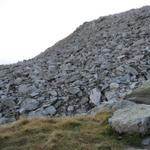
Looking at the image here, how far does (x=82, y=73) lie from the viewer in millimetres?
26922

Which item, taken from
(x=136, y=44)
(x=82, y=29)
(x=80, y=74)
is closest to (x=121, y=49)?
(x=136, y=44)

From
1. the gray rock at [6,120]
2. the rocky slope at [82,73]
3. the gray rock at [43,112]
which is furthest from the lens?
the rocky slope at [82,73]

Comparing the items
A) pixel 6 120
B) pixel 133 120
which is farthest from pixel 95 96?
pixel 133 120

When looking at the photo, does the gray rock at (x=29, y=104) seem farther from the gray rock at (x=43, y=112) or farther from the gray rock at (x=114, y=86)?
the gray rock at (x=114, y=86)

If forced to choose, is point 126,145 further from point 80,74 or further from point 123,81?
point 80,74

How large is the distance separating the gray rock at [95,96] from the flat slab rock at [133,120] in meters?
8.32

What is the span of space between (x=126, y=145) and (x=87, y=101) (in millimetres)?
10294

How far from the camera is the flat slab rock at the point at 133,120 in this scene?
12.6 m

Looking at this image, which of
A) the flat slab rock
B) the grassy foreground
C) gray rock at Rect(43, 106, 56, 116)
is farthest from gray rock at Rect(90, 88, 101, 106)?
the flat slab rock

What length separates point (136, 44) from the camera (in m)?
30.2

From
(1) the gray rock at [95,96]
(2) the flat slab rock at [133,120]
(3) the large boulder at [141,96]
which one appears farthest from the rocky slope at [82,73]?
(2) the flat slab rock at [133,120]

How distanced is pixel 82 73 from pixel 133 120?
14272 mm

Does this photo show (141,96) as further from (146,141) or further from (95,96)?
(95,96)

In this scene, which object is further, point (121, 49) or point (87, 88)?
point (121, 49)
